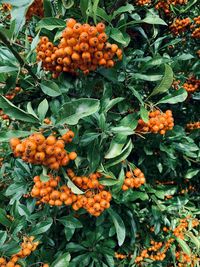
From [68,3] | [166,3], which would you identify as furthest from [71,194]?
[166,3]

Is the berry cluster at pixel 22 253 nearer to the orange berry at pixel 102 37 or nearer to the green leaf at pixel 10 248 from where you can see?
the green leaf at pixel 10 248

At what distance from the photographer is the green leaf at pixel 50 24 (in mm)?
1929

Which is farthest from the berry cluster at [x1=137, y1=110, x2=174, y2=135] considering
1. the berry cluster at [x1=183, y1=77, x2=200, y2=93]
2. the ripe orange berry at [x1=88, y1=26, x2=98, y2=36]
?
the berry cluster at [x1=183, y1=77, x2=200, y2=93]

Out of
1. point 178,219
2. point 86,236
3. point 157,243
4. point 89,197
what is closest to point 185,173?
point 178,219

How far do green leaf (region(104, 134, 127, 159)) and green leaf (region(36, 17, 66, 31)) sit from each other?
0.81 m

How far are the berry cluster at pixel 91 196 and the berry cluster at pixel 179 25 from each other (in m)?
2.21

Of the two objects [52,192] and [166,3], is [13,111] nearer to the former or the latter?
[52,192]

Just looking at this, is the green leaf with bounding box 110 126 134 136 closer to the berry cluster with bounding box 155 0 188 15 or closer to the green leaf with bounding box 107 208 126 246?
the green leaf with bounding box 107 208 126 246

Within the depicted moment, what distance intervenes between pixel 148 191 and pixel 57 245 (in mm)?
1079

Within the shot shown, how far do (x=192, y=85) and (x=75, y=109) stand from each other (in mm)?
1920

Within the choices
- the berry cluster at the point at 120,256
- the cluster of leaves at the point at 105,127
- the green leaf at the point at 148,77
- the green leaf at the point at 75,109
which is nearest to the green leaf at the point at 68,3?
the cluster of leaves at the point at 105,127

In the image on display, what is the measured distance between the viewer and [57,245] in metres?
3.12

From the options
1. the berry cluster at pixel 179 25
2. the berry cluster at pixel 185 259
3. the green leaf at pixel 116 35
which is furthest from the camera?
the berry cluster at pixel 185 259

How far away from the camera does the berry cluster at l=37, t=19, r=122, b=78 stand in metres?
1.72
